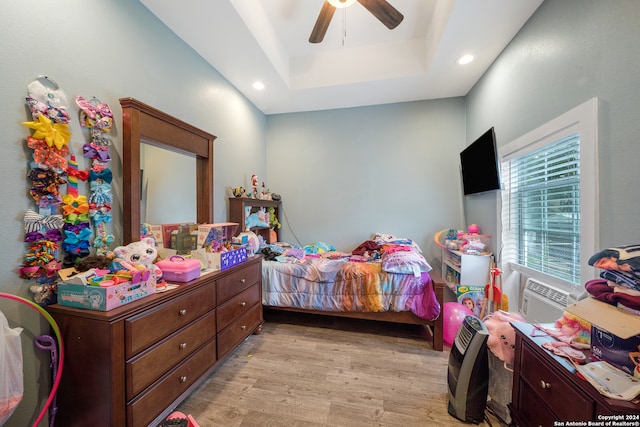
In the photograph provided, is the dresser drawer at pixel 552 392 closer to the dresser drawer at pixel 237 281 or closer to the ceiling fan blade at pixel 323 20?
the dresser drawer at pixel 237 281

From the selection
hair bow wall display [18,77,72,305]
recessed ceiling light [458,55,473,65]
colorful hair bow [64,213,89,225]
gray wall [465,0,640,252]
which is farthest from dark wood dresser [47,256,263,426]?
recessed ceiling light [458,55,473,65]

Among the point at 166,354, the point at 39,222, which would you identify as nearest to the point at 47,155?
the point at 39,222

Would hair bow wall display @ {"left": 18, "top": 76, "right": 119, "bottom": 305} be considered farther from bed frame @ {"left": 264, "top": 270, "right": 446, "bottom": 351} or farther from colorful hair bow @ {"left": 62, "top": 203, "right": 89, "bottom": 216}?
bed frame @ {"left": 264, "top": 270, "right": 446, "bottom": 351}

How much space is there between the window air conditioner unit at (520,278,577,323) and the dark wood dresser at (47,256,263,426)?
2.44 meters

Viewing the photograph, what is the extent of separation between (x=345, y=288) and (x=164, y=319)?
1.57 metres

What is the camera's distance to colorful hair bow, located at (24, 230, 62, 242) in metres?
1.11

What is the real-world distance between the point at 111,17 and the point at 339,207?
3.00m

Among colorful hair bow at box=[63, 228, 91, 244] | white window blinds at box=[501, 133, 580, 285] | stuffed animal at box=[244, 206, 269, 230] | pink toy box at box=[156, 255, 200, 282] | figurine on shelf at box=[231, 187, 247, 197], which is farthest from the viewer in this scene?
stuffed animal at box=[244, 206, 269, 230]

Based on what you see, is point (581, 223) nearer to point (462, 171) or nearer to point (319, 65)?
point (462, 171)

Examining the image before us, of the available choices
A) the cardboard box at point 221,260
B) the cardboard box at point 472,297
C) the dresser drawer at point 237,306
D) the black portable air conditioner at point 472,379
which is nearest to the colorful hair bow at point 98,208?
the cardboard box at point 221,260

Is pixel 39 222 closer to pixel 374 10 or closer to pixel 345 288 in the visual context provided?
pixel 345 288

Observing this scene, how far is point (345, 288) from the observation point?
2.34m

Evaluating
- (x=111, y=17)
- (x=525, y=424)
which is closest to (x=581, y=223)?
(x=525, y=424)

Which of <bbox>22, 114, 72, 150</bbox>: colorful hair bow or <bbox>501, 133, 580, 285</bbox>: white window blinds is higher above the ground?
<bbox>22, 114, 72, 150</bbox>: colorful hair bow
